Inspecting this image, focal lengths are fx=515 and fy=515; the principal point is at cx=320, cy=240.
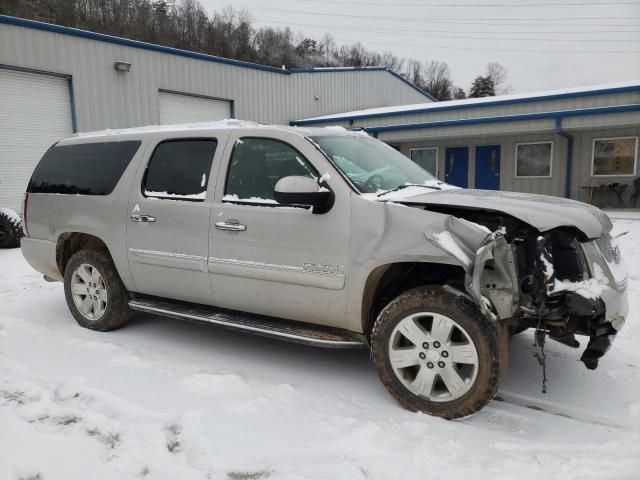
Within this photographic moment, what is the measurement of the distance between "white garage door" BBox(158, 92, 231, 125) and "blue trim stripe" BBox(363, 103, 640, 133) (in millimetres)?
5691

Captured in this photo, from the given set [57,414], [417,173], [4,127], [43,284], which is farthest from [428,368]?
[4,127]

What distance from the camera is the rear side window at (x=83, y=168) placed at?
482 centimetres

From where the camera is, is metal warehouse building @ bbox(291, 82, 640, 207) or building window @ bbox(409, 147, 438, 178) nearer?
metal warehouse building @ bbox(291, 82, 640, 207)

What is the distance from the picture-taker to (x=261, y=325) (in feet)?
12.7

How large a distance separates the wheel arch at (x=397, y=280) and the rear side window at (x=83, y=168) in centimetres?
267

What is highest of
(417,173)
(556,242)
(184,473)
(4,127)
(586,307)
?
(4,127)

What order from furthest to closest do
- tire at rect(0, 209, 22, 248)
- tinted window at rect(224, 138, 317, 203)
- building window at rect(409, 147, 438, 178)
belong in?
1. building window at rect(409, 147, 438, 178)
2. tire at rect(0, 209, 22, 248)
3. tinted window at rect(224, 138, 317, 203)

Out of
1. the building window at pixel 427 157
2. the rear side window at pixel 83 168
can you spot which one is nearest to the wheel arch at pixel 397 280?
the rear side window at pixel 83 168

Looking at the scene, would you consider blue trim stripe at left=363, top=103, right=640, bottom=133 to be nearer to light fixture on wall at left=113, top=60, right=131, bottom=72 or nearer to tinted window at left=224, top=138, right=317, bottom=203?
light fixture on wall at left=113, top=60, right=131, bottom=72

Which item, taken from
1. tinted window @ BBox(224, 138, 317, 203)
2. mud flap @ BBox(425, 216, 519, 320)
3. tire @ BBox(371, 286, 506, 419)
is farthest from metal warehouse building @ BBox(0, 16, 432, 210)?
mud flap @ BBox(425, 216, 519, 320)

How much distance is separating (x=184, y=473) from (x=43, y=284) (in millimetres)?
5403

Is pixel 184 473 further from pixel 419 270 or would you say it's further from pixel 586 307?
pixel 586 307

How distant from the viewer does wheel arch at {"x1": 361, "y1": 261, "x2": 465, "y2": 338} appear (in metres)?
3.42

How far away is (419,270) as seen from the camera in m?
3.55
